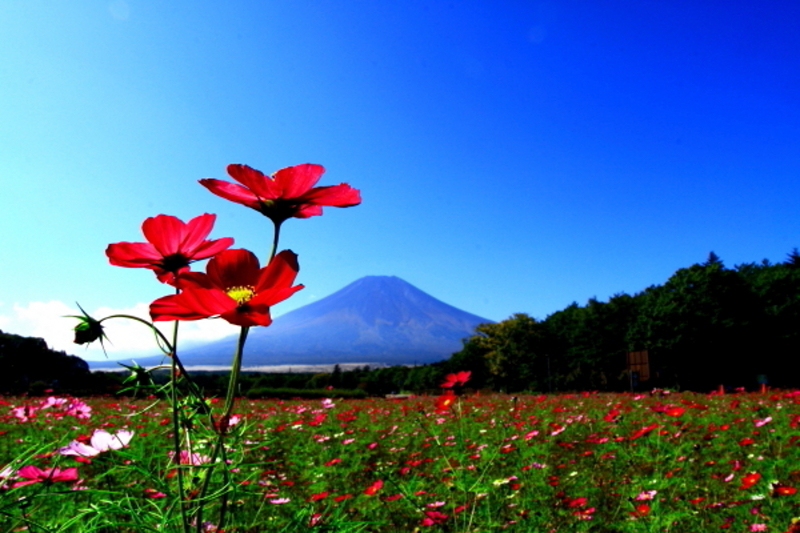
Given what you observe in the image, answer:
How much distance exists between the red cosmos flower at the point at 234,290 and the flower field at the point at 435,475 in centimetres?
32

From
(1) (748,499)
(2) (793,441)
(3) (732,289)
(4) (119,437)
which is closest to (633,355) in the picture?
(3) (732,289)

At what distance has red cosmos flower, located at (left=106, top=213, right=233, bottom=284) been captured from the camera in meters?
0.92

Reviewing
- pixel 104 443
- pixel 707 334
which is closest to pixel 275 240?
pixel 104 443

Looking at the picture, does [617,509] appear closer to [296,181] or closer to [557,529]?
[557,529]

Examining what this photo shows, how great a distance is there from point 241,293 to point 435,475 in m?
3.03

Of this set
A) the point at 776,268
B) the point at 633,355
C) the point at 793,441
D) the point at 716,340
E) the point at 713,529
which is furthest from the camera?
the point at 776,268

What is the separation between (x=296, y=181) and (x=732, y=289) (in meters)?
26.8

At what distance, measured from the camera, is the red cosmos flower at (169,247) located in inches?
36.2

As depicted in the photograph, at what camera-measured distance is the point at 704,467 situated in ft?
11.4

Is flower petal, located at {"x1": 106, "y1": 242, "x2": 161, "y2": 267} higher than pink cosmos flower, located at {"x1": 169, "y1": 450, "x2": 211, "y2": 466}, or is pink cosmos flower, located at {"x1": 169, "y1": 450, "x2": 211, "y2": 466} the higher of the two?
flower petal, located at {"x1": 106, "y1": 242, "x2": 161, "y2": 267}

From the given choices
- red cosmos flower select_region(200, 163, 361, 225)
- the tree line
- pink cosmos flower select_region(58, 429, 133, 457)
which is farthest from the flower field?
the tree line

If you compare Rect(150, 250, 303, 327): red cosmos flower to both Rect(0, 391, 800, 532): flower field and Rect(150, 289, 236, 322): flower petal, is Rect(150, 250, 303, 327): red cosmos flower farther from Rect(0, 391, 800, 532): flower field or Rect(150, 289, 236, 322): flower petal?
Rect(0, 391, 800, 532): flower field

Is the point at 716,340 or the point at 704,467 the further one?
the point at 716,340

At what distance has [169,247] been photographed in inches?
37.0
